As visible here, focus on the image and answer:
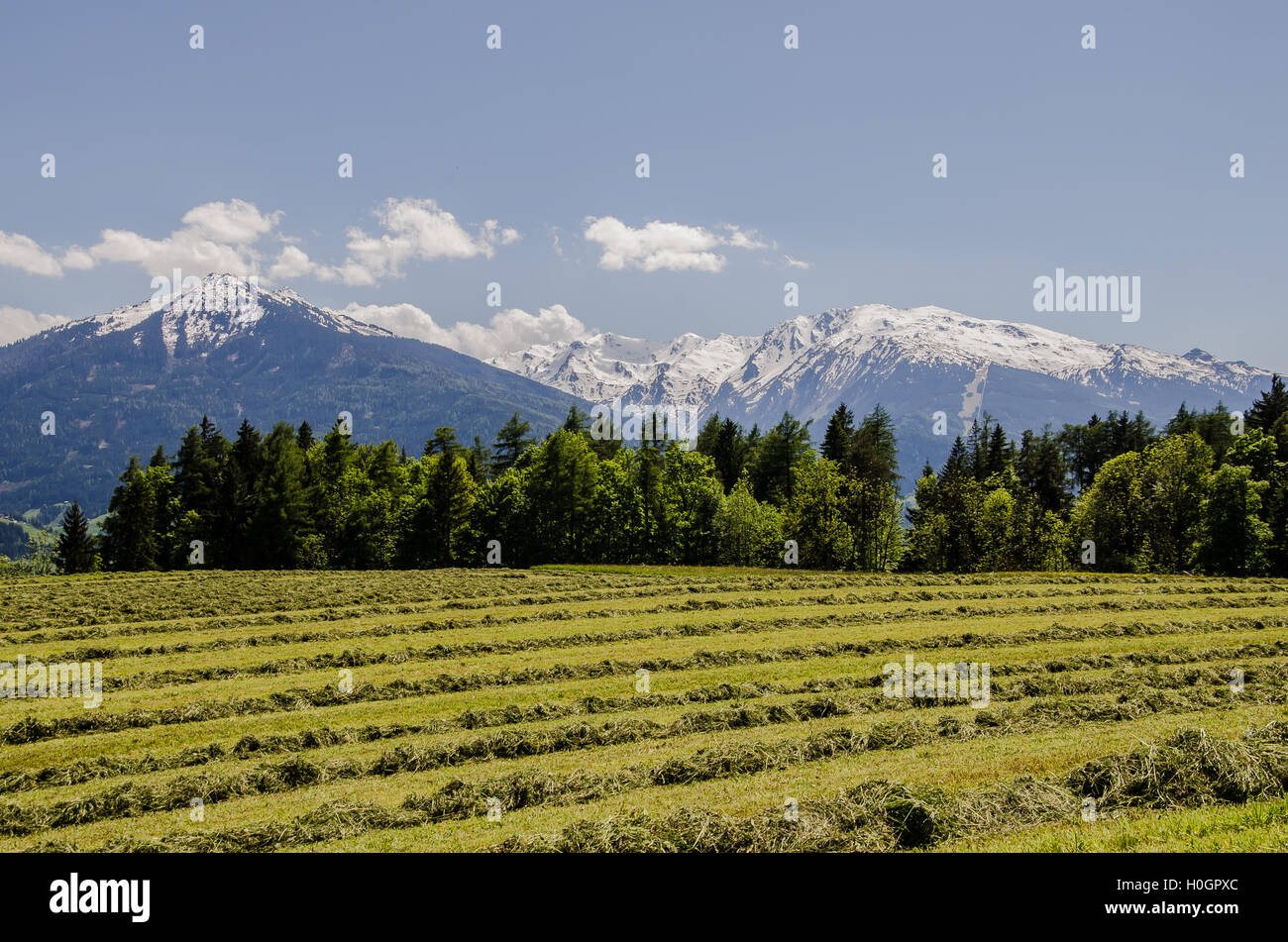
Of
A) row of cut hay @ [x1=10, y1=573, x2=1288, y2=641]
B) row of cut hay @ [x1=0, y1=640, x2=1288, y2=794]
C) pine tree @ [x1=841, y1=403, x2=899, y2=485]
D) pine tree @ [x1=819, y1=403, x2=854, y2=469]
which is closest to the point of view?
row of cut hay @ [x1=0, y1=640, x2=1288, y2=794]

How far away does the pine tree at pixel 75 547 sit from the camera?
92.1 metres

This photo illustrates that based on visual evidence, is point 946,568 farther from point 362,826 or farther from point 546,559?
point 362,826

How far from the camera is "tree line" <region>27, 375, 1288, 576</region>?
78.1 m

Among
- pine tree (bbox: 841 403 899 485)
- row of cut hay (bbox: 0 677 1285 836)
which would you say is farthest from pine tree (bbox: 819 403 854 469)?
row of cut hay (bbox: 0 677 1285 836)

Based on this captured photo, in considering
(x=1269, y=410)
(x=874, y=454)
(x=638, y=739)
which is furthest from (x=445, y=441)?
(x=1269, y=410)

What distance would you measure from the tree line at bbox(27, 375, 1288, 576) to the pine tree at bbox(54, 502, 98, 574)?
14.2ft

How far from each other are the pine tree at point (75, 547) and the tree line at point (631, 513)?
4.34 metres

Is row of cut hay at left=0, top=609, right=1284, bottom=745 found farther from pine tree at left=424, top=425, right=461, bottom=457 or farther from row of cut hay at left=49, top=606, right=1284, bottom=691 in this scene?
pine tree at left=424, top=425, right=461, bottom=457

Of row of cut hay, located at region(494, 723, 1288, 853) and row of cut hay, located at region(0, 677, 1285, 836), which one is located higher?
row of cut hay, located at region(494, 723, 1288, 853)

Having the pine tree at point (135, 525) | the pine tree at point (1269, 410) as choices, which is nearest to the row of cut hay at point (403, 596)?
the pine tree at point (135, 525)

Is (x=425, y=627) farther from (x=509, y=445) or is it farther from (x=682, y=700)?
(x=509, y=445)

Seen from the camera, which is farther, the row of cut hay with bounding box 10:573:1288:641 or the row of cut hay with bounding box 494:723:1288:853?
the row of cut hay with bounding box 10:573:1288:641

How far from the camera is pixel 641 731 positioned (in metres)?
17.7
